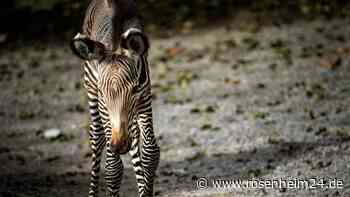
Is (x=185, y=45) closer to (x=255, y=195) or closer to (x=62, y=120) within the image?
(x=62, y=120)

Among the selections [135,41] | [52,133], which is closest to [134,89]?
[135,41]

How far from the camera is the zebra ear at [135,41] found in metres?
7.40

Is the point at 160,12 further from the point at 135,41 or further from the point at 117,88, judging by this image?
the point at 117,88

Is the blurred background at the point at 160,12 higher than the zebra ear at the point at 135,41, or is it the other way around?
the blurred background at the point at 160,12

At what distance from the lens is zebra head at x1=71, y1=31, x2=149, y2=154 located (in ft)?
23.3

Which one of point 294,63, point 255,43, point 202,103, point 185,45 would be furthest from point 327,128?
point 185,45

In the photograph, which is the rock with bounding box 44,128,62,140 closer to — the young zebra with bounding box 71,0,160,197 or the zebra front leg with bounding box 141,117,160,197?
the young zebra with bounding box 71,0,160,197

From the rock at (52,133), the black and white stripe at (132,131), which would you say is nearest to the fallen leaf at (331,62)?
the rock at (52,133)

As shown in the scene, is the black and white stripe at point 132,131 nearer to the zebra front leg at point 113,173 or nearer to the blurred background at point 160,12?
the zebra front leg at point 113,173

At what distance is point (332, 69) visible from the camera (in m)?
15.4

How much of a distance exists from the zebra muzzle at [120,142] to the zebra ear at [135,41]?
0.95 meters

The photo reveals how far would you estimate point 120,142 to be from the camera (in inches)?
275

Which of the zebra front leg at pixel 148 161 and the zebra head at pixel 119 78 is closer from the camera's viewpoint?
the zebra head at pixel 119 78

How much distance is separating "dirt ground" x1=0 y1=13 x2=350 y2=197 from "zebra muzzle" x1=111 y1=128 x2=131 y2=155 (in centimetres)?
246
